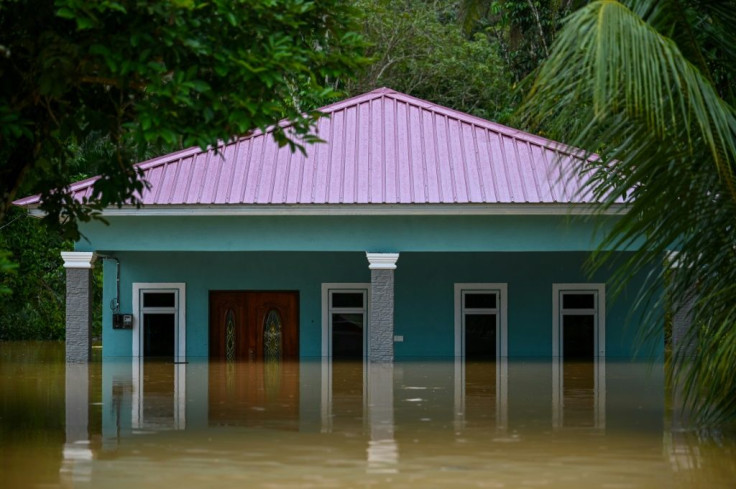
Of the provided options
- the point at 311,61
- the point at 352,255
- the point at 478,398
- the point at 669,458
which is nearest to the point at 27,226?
the point at 352,255

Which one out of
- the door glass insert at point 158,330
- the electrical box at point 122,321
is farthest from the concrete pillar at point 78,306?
the door glass insert at point 158,330

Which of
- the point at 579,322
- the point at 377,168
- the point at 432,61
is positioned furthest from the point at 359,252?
the point at 432,61

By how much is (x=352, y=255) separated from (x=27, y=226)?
12525 millimetres

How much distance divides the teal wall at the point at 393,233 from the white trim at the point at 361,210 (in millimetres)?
403

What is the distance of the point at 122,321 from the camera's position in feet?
80.9

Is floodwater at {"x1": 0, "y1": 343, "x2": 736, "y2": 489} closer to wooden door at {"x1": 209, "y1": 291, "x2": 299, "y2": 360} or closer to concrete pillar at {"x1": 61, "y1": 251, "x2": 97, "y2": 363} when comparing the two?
concrete pillar at {"x1": 61, "y1": 251, "x2": 97, "y2": 363}

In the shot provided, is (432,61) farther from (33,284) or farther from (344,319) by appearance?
(33,284)

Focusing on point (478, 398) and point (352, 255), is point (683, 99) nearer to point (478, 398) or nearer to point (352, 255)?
point (478, 398)

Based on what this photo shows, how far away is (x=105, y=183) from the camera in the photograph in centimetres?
1203

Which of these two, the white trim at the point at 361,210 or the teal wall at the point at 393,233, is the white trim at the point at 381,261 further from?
the white trim at the point at 361,210

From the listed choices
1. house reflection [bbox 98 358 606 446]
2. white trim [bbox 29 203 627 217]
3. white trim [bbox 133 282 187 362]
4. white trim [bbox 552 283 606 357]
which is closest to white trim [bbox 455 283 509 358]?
white trim [bbox 552 283 606 357]

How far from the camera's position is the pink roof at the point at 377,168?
21.7 metres

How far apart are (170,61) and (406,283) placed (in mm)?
15251

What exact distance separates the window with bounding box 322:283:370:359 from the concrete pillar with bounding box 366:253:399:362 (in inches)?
139
